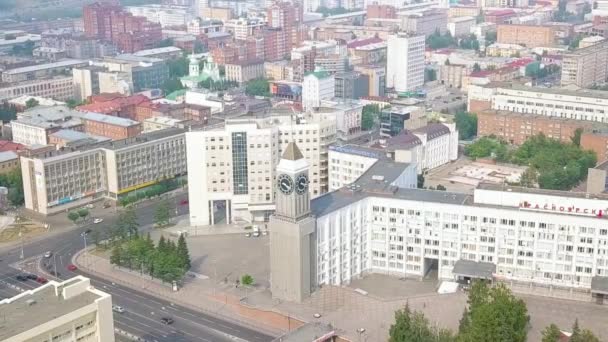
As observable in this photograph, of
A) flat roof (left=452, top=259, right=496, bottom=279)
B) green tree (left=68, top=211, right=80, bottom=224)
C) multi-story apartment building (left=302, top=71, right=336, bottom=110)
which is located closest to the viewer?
flat roof (left=452, top=259, right=496, bottom=279)

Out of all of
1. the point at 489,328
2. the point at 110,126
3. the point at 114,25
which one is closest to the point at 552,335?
the point at 489,328

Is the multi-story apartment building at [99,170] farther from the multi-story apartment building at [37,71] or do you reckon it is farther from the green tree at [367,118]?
the multi-story apartment building at [37,71]

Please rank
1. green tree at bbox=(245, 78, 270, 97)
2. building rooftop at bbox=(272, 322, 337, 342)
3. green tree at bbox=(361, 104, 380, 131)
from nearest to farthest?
building rooftop at bbox=(272, 322, 337, 342) < green tree at bbox=(361, 104, 380, 131) < green tree at bbox=(245, 78, 270, 97)

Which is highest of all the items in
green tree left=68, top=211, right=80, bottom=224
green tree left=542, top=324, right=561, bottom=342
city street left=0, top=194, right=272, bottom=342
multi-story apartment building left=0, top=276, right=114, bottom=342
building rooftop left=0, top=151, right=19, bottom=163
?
multi-story apartment building left=0, top=276, right=114, bottom=342

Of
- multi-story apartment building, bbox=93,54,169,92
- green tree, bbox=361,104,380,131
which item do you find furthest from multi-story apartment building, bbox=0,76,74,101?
green tree, bbox=361,104,380,131

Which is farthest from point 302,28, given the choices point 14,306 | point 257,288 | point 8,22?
point 14,306

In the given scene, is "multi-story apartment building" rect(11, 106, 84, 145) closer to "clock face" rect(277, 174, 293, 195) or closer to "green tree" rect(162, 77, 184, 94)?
"green tree" rect(162, 77, 184, 94)

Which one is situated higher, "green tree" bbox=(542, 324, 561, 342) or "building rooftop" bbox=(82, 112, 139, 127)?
"building rooftop" bbox=(82, 112, 139, 127)

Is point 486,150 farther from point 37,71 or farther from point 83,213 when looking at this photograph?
point 37,71
